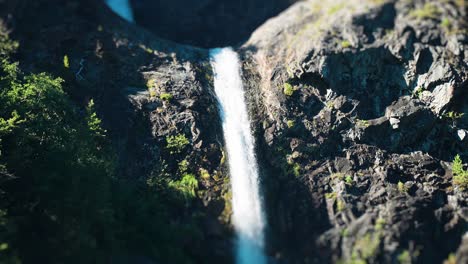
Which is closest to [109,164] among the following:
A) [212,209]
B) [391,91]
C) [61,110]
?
[61,110]

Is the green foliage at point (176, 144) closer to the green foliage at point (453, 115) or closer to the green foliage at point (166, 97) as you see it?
the green foliage at point (166, 97)

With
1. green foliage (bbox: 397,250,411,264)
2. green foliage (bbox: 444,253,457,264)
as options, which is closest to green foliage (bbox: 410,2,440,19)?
green foliage (bbox: 444,253,457,264)

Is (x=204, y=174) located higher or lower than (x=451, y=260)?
higher

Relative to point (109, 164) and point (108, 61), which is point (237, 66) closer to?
point (108, 61)

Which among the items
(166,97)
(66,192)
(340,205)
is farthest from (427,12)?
(66,192)

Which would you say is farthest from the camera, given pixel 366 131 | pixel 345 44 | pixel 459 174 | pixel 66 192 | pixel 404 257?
pixel 345 44

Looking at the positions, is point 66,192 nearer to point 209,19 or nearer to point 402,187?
point 402,187

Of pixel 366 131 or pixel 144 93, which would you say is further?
pixel 144 93
